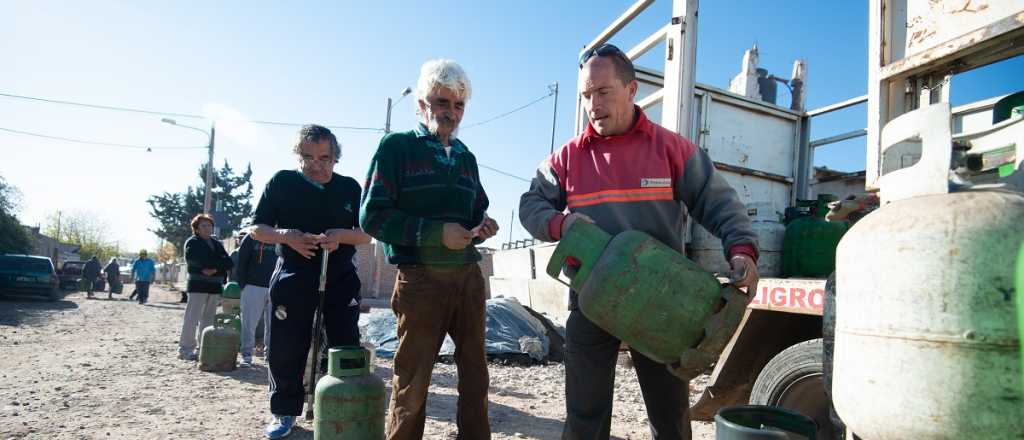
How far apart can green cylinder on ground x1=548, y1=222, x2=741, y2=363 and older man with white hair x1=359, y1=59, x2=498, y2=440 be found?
658 millimetres

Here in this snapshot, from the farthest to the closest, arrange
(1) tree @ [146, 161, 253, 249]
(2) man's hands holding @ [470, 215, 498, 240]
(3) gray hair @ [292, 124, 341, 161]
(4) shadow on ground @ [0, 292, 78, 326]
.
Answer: (1) tree @ [146, 161, 253, 249]
(4) shadow on ground @ [0, 292, 78, 326]
(3) gray hair @ [292, 124, 341, 161]
(2) man's hands holding @ [470, 215, 498, 240]

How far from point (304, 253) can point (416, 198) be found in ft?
2.80

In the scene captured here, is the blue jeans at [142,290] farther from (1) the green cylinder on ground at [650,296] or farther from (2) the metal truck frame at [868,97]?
(1) the green cylinder on ground at [650,296]

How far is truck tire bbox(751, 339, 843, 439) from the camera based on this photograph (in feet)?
8.03

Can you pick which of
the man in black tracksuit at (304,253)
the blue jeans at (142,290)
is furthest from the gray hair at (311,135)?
the blue jeans at (142,290)

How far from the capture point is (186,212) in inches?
1516

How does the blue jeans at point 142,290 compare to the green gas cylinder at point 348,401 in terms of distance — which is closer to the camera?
the green gas cylinder at point 348,401

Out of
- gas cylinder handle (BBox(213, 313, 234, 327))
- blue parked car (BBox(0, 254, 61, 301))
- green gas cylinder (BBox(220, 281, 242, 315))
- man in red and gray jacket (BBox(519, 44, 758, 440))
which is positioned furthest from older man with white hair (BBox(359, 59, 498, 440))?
blue parked car (BBox(0, 254, 61, 301))

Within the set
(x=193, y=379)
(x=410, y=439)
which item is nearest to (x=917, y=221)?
(x=410, y=439)

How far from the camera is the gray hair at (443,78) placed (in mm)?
2330

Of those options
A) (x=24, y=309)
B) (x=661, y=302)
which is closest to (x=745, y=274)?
(x=661, y=302)

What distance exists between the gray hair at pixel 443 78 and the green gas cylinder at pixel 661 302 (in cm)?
105

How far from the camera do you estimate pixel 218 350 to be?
5.17 m

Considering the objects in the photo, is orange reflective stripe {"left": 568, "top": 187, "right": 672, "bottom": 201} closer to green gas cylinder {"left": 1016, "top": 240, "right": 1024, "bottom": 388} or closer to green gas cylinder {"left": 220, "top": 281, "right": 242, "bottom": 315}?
green gas cylinder {"left": 1016, "top": 240, "right": 1024, "bottom": 388}
